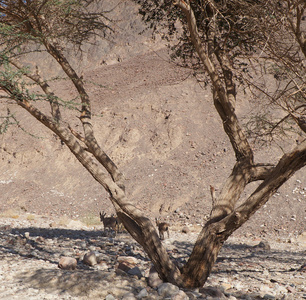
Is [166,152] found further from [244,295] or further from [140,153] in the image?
[244,295]

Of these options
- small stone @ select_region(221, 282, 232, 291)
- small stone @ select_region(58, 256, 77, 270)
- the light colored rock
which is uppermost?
the light colored rock

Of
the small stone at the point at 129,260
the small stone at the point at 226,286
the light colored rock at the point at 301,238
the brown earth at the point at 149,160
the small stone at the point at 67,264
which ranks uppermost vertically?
the brown earth at the point at 149,160

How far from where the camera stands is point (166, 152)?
703 inches

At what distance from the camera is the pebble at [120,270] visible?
4.15m

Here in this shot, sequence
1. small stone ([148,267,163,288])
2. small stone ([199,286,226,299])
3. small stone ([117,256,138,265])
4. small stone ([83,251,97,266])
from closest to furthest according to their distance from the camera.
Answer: small stone ([199,286,226,299]) < small stone ([148,267,163,288]) < small stone ([83,251,97,266]) < small stone ([117,256,138,265])

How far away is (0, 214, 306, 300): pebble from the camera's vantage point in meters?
4.15

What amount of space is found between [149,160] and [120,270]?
42.1 feet

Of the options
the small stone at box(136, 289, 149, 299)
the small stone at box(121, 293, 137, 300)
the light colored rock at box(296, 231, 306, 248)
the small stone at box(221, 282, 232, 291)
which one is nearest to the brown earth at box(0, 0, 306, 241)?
the light colored rock at box(296, 231, 306, 248)

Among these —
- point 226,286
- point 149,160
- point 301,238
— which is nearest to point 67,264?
point 226,286

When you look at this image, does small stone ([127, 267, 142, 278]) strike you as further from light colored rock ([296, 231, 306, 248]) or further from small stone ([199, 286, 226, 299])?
light colored rock ([296, 231, 306, 248])

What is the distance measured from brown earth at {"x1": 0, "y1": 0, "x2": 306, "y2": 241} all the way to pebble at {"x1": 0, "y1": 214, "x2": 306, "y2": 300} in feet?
10.7

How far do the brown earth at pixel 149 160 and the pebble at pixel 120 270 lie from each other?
326cm

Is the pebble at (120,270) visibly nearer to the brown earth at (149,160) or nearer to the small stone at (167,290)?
the small stone at (167,290)

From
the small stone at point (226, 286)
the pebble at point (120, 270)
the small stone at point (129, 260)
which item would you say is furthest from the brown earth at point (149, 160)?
the small stone at point (226, 286)
